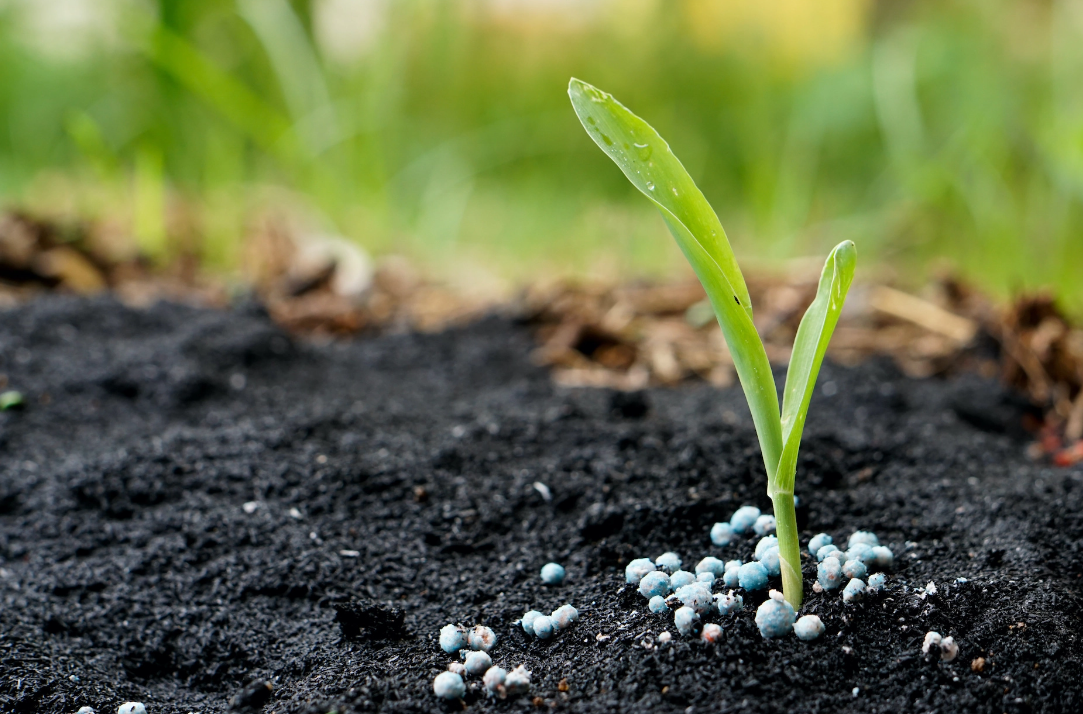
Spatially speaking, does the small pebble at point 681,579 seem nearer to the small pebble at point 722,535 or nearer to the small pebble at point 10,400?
the small pebble at point 722,535

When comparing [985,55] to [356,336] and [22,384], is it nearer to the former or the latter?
[356,336]

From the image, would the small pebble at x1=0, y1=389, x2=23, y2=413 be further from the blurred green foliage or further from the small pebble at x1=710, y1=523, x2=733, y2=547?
the small pebble at x1=710, y1=523, x2=733, y2=547

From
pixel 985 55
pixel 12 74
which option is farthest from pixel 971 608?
pixel 12 74

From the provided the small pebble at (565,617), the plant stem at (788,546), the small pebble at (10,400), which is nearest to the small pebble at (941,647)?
the plant stem at (788,546)

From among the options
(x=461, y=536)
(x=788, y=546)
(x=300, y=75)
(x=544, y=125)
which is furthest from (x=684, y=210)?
(x=544, y=125)

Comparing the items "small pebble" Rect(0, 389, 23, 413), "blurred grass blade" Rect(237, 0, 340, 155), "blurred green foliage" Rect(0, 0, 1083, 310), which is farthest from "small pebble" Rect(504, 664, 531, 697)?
"blurred grass blade" Rect(237, 0, 340, 155)
